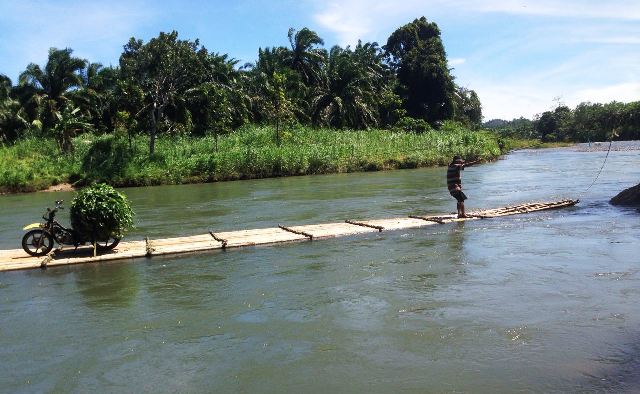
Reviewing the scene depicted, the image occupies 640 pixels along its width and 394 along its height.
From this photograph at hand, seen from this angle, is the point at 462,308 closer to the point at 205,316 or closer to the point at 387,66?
the point at 205,316

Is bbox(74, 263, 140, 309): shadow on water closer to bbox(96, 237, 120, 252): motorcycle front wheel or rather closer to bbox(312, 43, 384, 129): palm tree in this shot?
bbox(96, 237, 120, 252): motorcycle front wheel

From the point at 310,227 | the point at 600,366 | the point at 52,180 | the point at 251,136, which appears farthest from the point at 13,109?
the point at 600,366

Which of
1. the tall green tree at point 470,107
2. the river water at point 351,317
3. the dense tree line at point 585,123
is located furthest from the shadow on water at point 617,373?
the dense tree line at point 585,123

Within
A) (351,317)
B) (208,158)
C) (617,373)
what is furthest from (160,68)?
(617,373)

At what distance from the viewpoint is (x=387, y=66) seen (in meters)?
58.6

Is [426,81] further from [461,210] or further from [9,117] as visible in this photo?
[461,210]

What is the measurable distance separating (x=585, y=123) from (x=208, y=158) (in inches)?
2748

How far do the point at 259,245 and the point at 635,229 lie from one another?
7408 millimetres

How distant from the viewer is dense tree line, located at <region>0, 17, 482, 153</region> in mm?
33250

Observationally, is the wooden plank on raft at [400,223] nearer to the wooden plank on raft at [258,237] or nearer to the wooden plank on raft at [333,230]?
the wooden plank on raft at [333,230]

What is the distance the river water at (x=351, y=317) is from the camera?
4711 millimetres

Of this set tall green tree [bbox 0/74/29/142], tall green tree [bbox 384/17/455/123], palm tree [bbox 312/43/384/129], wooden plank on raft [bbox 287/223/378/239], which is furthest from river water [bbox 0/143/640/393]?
tall green tree [bbox 384/17/455/123]

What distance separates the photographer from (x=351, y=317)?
6129 mm

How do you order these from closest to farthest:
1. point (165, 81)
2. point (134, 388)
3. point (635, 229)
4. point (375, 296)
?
point (134, 388), point (375, 296), point (635, 229), point (165, 81)
